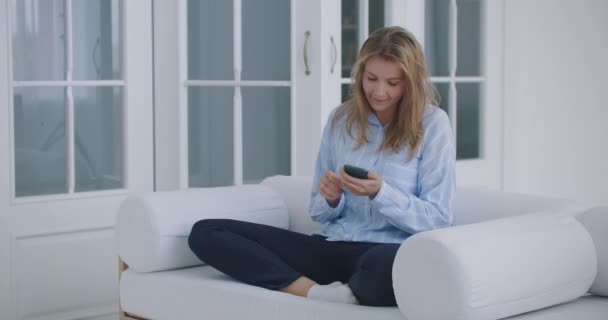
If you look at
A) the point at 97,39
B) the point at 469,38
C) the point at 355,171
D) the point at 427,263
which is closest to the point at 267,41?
the point at 97,39

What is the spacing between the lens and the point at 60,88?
362 cm

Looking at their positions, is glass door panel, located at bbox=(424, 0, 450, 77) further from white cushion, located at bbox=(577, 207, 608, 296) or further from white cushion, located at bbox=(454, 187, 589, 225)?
white cushion, located at bbox=(577, 207, 608, 296)

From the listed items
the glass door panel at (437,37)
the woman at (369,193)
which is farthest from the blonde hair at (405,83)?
the glass door panel at (437,37)

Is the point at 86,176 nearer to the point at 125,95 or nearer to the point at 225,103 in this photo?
the point at 125,95

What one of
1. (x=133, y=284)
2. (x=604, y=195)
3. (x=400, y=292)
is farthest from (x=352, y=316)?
(x=604, y=195)

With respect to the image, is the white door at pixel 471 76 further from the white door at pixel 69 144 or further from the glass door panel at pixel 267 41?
the white door at pixel 69 144

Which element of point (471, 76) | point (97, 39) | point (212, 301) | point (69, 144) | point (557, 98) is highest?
point (97, 39)

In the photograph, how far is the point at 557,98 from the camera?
5.34m

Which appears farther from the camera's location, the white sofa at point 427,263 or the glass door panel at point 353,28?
the glass door panel at point 353,28

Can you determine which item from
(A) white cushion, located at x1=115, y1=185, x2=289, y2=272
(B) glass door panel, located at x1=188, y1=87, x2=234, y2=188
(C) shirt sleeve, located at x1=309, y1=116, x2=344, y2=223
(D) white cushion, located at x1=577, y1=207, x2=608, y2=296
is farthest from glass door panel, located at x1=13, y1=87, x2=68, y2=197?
(D) white cushion, located at x1=577, y1=207, x2=608, y2=296

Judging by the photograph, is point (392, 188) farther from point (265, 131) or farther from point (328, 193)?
point (265, 131)

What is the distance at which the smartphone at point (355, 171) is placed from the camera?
2389 millimetres

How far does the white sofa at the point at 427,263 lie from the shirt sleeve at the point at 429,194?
154mm

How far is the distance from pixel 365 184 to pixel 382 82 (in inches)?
12.6
